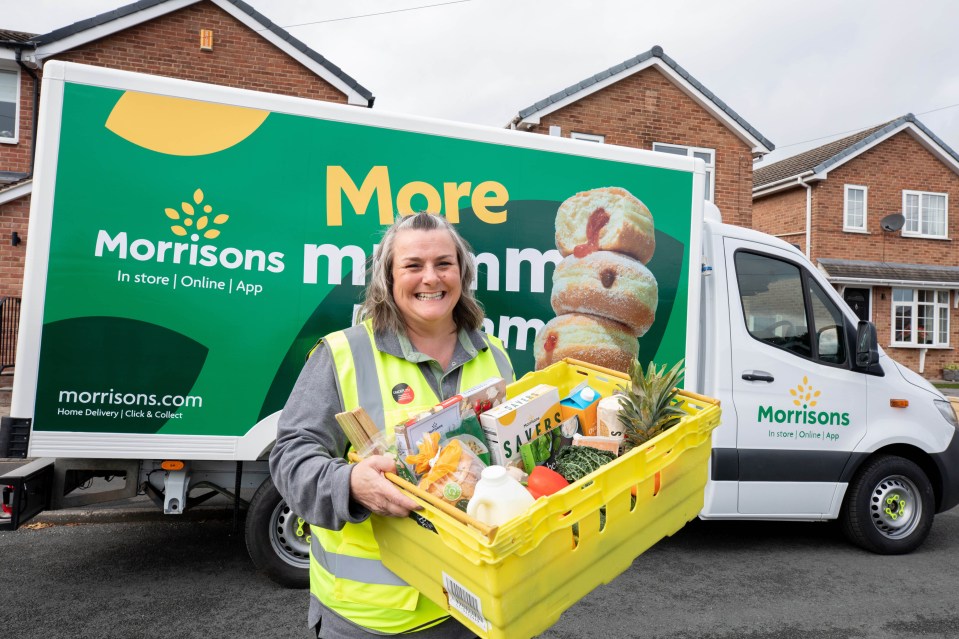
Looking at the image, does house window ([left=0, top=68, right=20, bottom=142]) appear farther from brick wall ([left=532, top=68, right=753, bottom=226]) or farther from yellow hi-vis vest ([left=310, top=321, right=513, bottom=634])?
yellow hi-vis vest ([left=310, top=321, right=513, bottom=634])

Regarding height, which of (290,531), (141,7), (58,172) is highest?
(141,7)

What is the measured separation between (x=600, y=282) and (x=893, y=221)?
1867 centimetres

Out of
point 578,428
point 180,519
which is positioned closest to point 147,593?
point 180,519

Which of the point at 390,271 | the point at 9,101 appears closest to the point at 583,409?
the point at 390,271

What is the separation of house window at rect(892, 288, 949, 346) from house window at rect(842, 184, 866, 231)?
2.25m

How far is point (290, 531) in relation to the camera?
3777mm

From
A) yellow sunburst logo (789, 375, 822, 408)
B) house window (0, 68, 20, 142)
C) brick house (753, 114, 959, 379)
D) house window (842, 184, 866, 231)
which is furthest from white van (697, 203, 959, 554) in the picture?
house window (842, 184, 866, 231)

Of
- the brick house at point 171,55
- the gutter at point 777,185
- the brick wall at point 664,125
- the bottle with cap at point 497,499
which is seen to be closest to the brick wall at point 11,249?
the brick house at point 171,55

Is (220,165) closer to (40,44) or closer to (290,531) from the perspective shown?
(290,531)

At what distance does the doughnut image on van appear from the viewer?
3908 mm

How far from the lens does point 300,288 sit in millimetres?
3463

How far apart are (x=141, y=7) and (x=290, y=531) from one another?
12.0 metres

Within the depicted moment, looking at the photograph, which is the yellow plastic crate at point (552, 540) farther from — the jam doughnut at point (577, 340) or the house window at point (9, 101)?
the house window at point (9, 101)

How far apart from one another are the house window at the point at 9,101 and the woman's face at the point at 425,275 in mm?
14550
